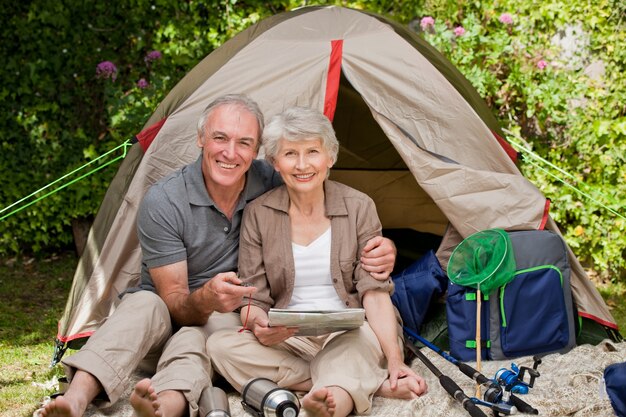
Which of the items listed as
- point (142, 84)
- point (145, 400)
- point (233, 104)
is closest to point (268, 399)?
point (145, 400)

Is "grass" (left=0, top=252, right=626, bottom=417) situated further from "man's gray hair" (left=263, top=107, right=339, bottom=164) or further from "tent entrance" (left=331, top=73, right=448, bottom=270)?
"man's gray hair" (left=263, top=107, right=339, bottom=164)

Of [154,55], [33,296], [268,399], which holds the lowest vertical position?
[33,296]

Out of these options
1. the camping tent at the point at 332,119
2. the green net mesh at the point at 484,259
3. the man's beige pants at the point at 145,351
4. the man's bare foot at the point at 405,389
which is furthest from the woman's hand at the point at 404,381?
the camping tent at the point at 332,119

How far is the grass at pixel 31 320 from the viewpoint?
3246mm

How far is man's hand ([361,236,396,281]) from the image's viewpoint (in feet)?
9.68

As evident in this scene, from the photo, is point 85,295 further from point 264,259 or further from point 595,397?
point 595,397

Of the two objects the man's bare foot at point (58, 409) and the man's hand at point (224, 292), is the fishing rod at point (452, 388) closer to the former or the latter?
the man's hand at point (224, 292)

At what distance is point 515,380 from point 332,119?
4.07 ft

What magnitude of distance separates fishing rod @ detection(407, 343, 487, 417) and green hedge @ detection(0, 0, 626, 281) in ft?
6.46

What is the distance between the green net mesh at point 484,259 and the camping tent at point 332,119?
0.14 meters

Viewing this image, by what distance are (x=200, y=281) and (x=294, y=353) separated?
0.41m

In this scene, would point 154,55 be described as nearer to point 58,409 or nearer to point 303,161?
point 303,161

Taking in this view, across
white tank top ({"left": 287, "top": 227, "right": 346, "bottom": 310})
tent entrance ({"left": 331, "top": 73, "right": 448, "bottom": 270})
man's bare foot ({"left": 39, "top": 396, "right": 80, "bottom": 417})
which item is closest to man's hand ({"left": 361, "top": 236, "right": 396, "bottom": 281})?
white tank top ({"left": 287, "top": 227, "right": 346, "bottom": 310})

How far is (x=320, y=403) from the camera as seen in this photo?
2.49 metres
